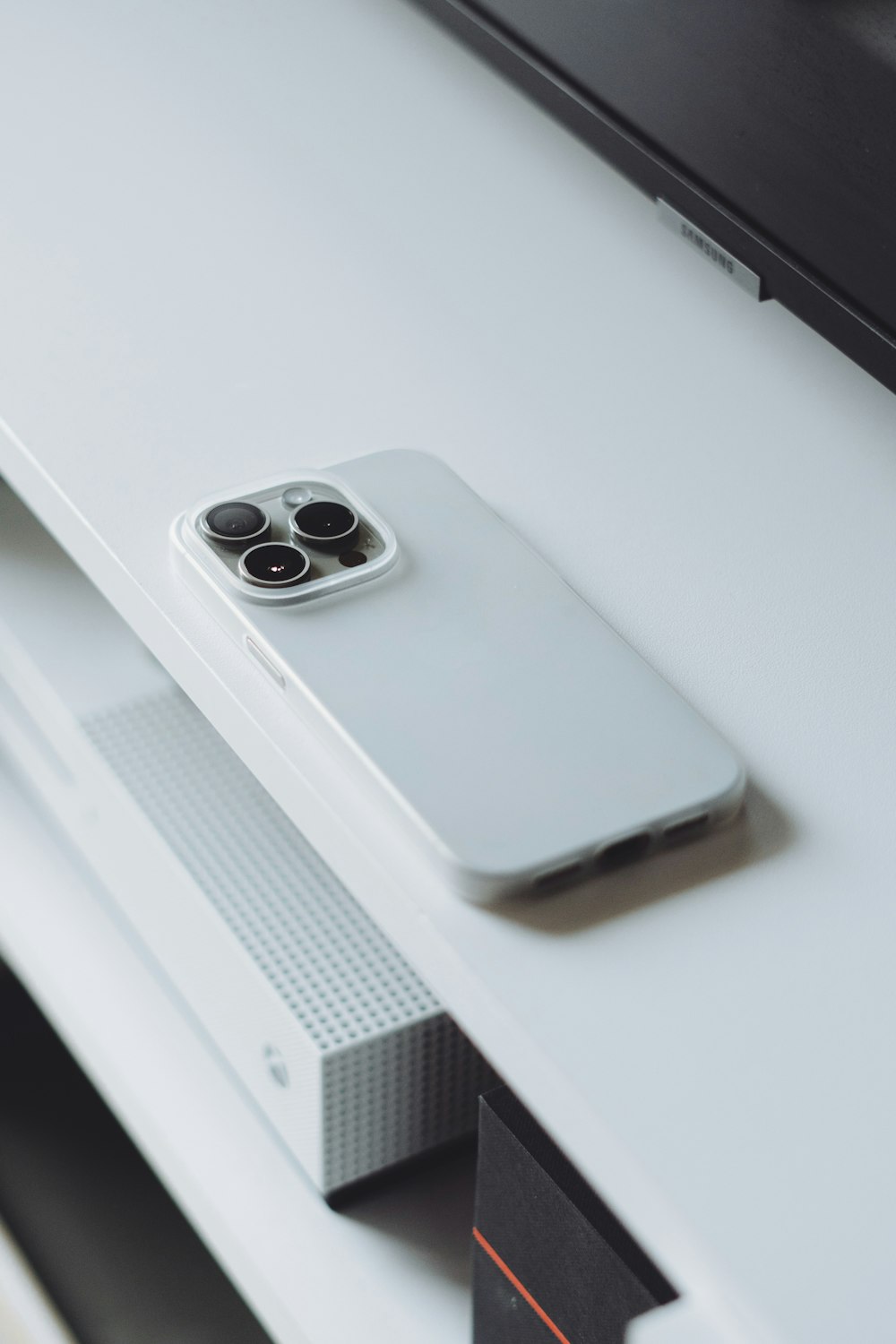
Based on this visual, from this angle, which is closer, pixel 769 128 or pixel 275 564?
pixel 275 564

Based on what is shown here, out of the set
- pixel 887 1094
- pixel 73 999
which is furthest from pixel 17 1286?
pixel 887 1094

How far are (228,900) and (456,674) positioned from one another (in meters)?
0.15

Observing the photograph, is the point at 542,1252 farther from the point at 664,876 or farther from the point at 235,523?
the point at 235,523

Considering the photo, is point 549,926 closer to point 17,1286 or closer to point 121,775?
point 121,775

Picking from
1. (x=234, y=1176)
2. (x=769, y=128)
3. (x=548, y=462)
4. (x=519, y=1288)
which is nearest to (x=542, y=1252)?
(x=519, y=1288)

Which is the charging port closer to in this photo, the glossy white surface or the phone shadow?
the phone shadow

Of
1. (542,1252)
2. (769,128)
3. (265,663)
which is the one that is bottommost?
(542,1252)

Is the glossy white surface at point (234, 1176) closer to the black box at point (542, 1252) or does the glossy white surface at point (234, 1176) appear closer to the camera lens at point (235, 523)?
the black box at point (542, 1252)

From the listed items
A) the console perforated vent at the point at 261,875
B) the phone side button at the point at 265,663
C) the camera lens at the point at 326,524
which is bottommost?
the console perforated vent at the point at 261,875

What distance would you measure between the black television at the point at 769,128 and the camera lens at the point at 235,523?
253 mm

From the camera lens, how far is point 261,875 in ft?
1.94

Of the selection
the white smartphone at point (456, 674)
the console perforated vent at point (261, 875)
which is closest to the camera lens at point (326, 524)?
the white smartphone at point (456, 674)

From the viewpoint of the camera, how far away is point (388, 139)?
785 mm

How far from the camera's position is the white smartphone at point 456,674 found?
17.3 inches
